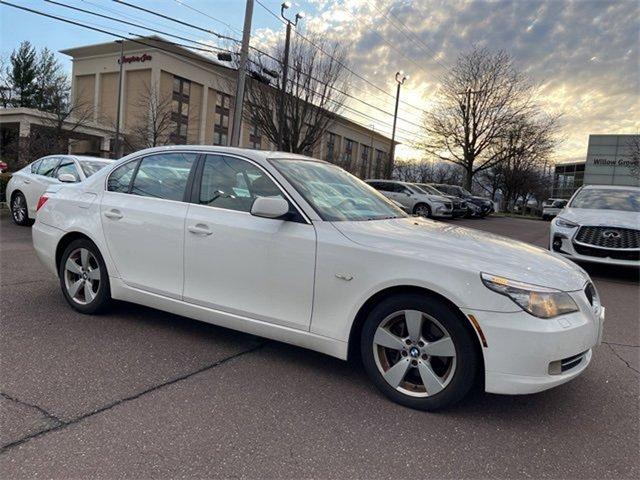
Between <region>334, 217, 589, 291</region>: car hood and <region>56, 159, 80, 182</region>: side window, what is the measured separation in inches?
308

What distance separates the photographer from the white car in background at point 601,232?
8.03m

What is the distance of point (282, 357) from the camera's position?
3.91m

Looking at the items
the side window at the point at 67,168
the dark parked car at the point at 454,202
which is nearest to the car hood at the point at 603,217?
the side window at the point at 67,168

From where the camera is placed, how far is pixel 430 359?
3.11m

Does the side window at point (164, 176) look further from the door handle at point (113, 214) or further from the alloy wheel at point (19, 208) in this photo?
the alloy wheel at point (19, 208)

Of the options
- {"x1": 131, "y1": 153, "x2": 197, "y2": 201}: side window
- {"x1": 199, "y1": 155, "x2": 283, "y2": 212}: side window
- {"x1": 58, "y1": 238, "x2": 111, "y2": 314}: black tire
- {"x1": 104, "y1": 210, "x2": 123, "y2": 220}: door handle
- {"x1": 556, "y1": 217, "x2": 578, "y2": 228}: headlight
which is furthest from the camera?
{"x1": 556, "y1": 217, "x2": 578, "y2": 228}: headlight

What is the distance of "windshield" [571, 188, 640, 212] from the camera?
9141 millimetres

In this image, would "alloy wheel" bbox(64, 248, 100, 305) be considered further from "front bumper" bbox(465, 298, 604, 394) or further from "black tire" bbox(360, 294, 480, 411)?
"front bumper" bbox(465, 298, 604, 394)

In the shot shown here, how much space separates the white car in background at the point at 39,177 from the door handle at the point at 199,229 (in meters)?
6.52

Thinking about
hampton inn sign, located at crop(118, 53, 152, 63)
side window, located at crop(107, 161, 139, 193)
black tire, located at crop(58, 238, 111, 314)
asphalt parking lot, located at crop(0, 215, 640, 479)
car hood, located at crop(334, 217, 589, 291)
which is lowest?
asphalt parking lot, located at crop(0, 215, 640, 479)

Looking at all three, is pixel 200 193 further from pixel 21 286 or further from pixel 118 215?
pixel 21 286

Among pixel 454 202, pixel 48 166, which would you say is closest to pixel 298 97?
pixel 454 202

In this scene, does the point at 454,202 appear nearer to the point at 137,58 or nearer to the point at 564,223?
the point at 564,223

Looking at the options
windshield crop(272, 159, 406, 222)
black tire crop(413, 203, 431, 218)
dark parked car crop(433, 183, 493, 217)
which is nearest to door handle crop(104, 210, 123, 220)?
windshield crop(272, 159, 406, 222)
